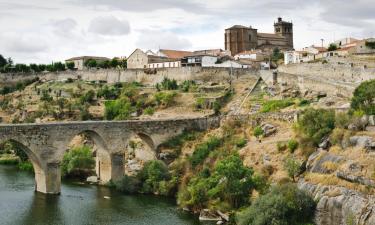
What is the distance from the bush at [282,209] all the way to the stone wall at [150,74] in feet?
88.8

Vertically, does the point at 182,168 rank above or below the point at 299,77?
below

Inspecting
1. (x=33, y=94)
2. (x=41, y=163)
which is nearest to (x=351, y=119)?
(x=41, y=163)

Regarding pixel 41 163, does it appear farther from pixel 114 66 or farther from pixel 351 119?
pixel 114 66

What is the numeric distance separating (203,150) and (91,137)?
686 centimetres

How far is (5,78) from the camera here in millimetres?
72375

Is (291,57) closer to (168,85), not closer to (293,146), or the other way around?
(168,85)

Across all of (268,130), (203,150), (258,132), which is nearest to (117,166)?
(203,150)

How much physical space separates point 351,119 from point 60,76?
44880mm

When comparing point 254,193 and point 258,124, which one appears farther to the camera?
point 258,124

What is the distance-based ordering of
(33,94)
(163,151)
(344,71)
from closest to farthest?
(163,151)
(344,71)
(33,94)

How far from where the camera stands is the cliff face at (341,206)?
21.3 metres

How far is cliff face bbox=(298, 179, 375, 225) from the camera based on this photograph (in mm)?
21328

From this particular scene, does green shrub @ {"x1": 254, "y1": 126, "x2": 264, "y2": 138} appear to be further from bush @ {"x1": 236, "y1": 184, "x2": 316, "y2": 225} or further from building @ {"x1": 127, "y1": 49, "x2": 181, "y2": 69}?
building @ {"x1": 127, "y1": 49, "x2": 181, "y2": 69}

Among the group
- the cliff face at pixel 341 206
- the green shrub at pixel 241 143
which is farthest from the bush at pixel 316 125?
the green shrub at pixel 241 143
